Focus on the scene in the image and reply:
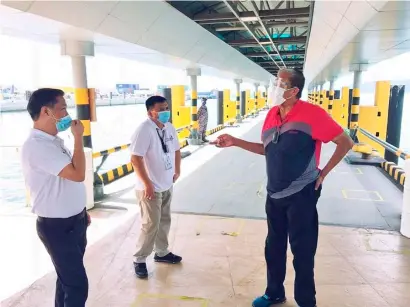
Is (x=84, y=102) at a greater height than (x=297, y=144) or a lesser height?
greater

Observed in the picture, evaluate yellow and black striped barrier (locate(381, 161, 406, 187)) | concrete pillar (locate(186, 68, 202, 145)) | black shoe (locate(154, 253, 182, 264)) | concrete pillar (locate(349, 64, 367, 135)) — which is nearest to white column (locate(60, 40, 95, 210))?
black shoe (locate(154, 253, 182, 264))

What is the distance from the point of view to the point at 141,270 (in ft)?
10.6

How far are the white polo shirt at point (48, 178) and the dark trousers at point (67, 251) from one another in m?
0.06

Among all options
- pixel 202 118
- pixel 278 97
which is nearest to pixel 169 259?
pixel 278 97

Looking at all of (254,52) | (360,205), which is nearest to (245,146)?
(360,205)

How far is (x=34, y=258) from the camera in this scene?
354 centimetres

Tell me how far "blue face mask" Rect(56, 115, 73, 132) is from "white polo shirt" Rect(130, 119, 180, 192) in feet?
3.21

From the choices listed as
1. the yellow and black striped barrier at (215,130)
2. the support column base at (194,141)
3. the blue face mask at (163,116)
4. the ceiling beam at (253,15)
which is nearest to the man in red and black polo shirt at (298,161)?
Answer: the blue face mask at (163,116)

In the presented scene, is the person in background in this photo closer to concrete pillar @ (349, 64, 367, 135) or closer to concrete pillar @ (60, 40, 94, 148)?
concrete pillar @ (349, 64, 367, 135)

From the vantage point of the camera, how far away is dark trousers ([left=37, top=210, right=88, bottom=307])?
6.95 feet

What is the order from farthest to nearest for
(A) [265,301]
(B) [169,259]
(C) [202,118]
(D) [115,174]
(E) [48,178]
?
(C) [202,118]
(D) [115,174]
(B) [169,259]
(A) [265,301]
(E) [48,178]

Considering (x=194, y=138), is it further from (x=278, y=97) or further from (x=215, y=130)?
(x=278, y=97)

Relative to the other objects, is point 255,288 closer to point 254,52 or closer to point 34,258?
point 34,258

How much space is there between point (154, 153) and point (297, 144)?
1.35m
